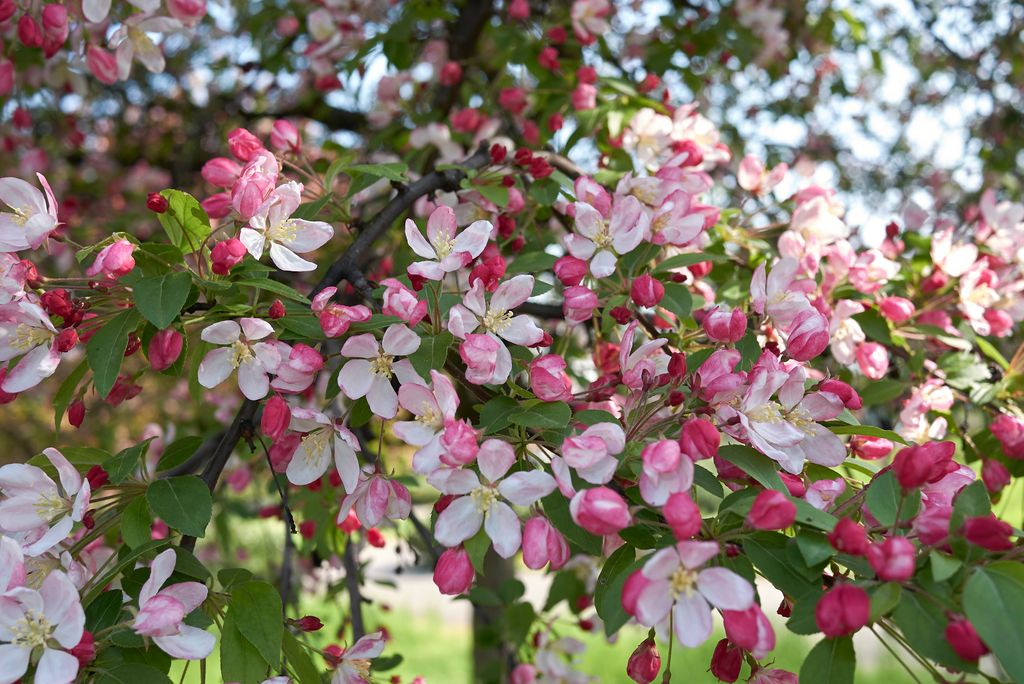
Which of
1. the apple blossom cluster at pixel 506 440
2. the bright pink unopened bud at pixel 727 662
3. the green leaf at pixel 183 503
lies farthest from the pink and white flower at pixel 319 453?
the bright pink unopened bud at pixel 727 662

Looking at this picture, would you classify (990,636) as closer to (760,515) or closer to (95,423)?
(760,515)

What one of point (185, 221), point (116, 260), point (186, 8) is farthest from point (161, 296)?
point (186, 8)

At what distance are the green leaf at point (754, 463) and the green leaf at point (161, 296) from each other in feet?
2.01

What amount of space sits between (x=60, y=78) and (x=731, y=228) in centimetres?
182

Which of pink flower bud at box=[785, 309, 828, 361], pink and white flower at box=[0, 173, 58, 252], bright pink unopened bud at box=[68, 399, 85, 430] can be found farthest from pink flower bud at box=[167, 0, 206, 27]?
pink flower bud at box=[785, 309, 828, 361]

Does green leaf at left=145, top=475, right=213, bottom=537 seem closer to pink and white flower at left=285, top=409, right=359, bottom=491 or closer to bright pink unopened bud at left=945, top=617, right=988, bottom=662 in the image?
pink and white flower at left=285, top=409, right=359, bottom=491

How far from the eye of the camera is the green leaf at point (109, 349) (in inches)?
38.5

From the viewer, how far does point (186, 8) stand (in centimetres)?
170

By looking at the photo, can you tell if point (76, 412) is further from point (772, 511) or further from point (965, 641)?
point (965, 641)

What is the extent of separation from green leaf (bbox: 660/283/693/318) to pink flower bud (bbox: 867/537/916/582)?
1.68ft

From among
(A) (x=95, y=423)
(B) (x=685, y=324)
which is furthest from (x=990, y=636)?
(A) (x=95, y=423)

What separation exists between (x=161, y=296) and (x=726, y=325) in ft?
2.17

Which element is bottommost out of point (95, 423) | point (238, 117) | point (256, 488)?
point (95, 423)

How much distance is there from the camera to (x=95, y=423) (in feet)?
12.8
